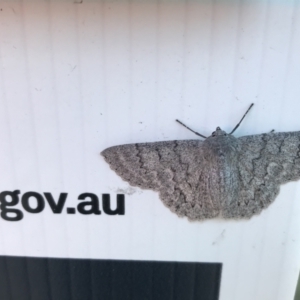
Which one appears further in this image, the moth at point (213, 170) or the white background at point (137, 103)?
the moth at point (213, 170)

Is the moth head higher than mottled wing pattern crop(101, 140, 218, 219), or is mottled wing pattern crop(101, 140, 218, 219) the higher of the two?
the moth head

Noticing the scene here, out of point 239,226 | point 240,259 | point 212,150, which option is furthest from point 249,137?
point 240,259

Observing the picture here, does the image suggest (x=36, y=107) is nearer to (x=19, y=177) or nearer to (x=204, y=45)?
(x=19, y=177)

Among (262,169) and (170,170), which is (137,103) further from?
(262,169)

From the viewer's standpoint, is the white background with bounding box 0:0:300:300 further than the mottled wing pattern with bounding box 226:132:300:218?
No

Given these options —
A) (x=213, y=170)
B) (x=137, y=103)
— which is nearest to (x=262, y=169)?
(x=213, y=170)
